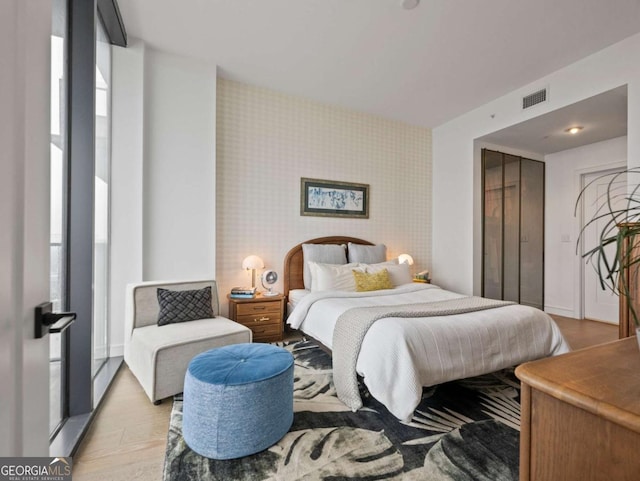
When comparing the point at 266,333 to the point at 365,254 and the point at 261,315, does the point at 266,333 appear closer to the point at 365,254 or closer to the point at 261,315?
the point at 261,315

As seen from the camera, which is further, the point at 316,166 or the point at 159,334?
the point at 316,166

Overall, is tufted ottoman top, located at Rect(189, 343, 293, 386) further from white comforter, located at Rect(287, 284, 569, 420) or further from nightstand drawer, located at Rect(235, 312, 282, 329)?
nightstand drawer, located at Rect(235, 312, 282, 329)

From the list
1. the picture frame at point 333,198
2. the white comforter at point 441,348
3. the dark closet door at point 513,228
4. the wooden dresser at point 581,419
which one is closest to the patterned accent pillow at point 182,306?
the white comforter at point 441,348

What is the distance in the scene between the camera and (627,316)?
246 cm

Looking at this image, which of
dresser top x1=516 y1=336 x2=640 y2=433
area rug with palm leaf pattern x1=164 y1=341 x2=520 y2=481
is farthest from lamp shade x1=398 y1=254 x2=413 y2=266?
dresser top x1=516 y1=336 x2=640 y2=433

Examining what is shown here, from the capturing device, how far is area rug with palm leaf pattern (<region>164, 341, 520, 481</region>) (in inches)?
61.0

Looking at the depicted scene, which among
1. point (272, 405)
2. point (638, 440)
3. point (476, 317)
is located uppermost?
point (638, 440)

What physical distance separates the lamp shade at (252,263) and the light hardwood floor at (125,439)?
4.92ft

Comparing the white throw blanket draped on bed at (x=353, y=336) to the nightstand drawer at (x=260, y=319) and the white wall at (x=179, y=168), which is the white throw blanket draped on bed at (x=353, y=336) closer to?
the nightstand drawer at (x=260, y=319)

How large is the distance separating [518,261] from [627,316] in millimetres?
2466

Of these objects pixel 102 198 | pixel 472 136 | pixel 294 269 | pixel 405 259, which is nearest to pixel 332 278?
pixel 294 269

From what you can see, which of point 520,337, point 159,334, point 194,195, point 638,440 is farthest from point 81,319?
point 520,337

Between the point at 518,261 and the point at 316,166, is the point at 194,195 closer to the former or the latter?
the point at 316,166

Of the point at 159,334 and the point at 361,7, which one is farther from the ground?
the point at 361,7
